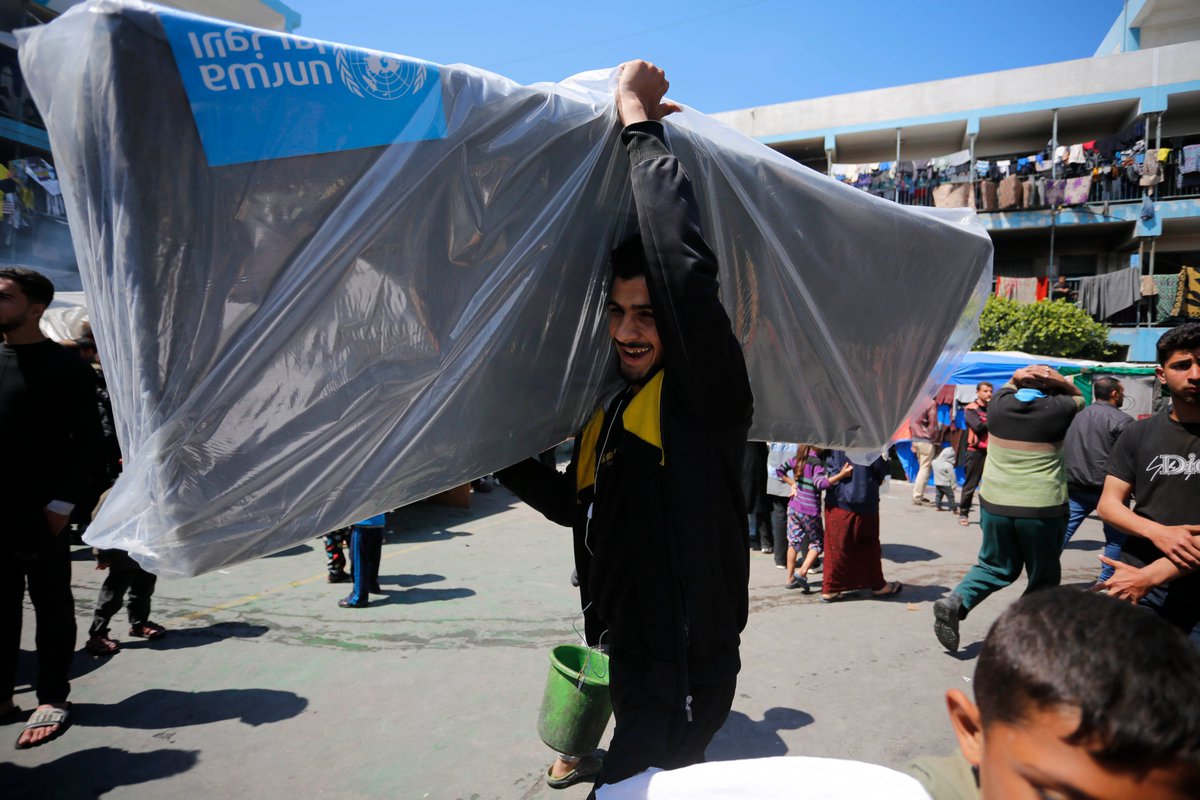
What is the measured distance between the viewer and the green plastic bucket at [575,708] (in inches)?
Answer: 114

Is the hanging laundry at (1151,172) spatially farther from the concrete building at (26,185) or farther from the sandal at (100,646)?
the sandal at (100,646)

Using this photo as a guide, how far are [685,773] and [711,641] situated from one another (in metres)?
0.58

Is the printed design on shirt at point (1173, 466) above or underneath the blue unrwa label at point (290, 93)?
underneath

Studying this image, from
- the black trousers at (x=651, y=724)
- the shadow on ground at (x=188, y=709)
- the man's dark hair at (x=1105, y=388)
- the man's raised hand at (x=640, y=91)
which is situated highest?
the man's raised hand at (x=640, y=91)

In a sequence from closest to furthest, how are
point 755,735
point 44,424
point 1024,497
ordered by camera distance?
point 44,424, point 755,735, point 1024,497

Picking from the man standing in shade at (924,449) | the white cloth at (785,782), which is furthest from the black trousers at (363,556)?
the man standing in shade at (924,449)

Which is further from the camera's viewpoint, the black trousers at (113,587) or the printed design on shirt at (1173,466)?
the black trousers at (113,587)

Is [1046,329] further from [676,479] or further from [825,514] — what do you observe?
[676,479]

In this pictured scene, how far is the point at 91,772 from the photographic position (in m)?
3.10

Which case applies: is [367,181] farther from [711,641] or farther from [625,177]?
[711,641]

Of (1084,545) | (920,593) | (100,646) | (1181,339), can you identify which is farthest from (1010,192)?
(100,646)

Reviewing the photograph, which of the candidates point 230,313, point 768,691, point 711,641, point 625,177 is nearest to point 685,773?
point 711,641

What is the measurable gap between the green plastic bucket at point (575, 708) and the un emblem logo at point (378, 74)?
227cm

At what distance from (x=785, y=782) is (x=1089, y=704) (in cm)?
44
